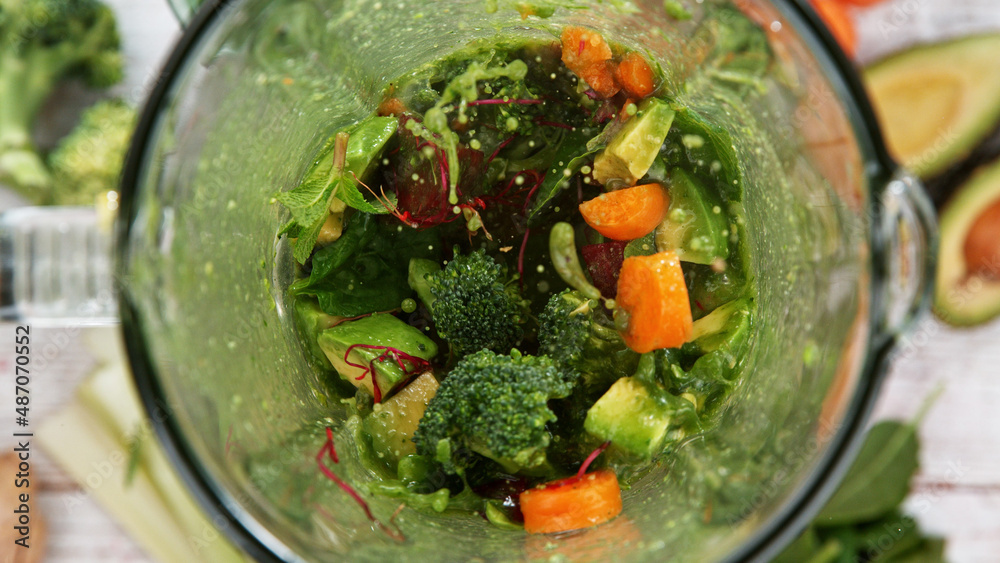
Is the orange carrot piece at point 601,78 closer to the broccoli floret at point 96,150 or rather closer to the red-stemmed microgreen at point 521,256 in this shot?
the red-stemmed microgreen at point 521,256

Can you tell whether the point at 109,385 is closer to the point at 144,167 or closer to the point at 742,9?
the point at 144,167

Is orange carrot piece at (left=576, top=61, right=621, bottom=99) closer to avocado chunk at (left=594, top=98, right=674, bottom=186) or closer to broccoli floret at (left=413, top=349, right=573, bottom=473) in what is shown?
avocado chunk at (left=594, top=98, right=674, bottom=186)

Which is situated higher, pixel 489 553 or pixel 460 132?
pixel 460 132

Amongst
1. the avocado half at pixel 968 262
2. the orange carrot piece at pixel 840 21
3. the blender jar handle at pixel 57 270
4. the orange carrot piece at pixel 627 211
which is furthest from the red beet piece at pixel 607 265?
the avocado half at pixel 968 262

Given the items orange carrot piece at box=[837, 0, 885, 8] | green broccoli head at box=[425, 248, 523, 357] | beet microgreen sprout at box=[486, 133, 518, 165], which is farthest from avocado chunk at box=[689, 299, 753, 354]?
orange carrot piece at box=[837, 0, 885, 8]

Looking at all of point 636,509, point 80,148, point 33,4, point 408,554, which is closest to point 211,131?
point 408,554

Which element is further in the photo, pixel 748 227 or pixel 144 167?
pixel 748 227
